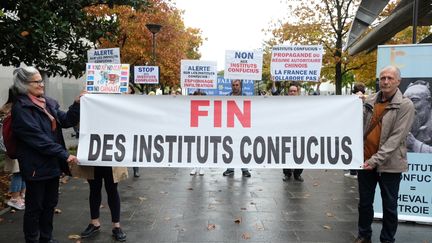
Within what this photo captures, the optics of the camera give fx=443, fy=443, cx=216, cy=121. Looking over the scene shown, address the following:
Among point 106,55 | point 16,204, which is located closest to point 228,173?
point 106,55

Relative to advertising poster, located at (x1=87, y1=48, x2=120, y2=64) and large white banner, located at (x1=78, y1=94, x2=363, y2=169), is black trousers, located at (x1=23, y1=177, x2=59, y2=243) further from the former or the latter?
advertising poster, located at (x1=87, y1=48, x2=120, y2=64)

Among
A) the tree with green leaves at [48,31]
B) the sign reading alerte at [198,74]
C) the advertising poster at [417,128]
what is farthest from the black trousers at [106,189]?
the sign reading alerte at [198,74]

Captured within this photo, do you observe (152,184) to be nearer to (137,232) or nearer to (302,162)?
(137,232)

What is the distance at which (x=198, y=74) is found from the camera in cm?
1157

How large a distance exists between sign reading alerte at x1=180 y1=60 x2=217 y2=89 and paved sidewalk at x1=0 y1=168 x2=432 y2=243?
2.95 m

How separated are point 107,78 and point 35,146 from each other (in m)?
1.63

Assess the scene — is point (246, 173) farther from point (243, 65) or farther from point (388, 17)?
point (388, 17)

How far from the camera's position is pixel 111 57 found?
7.56 metres

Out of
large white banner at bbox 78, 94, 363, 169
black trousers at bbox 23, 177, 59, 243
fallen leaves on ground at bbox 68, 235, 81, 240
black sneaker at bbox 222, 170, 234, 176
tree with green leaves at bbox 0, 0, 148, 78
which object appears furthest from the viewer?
black sneaker at bbox 222, 170, 234, 176

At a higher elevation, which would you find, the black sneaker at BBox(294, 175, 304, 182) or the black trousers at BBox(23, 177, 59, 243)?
the black trousers at BBox(23, 177, 59, 243)

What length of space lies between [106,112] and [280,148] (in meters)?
2.07

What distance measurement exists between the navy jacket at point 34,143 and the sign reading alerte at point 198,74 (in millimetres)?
7149

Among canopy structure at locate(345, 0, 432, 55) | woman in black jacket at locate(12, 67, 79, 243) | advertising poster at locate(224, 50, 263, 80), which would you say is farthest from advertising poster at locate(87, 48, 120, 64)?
canopy structure at locate(345, 0, 432, 55)

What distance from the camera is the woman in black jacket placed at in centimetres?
430
